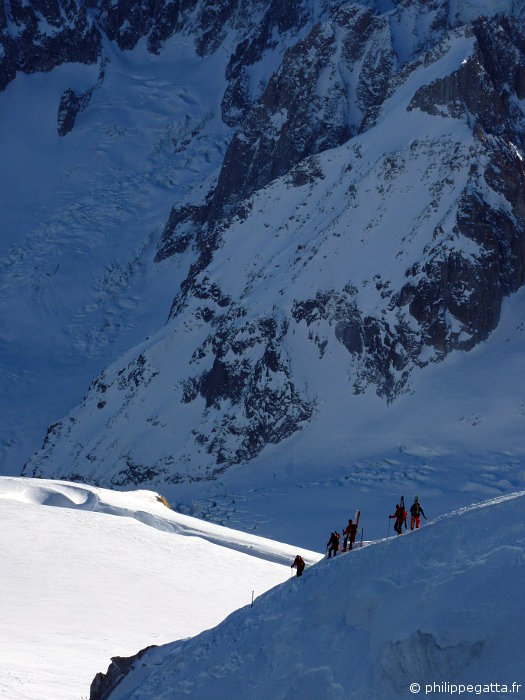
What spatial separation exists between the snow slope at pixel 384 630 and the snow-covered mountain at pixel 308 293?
48.0 metres

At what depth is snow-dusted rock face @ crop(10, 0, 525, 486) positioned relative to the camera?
84.0m

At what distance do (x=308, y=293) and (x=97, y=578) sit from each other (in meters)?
46.1

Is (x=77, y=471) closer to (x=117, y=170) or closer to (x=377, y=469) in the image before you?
(x=377, y=469)

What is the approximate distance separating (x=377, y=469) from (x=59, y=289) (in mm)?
49838

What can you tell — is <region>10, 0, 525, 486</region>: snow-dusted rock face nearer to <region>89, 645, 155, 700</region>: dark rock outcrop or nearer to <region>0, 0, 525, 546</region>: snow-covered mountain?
<region>0, 0, 525, 546</region>: snow-covered mountain


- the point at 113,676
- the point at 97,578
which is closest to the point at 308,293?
the point at 97,578

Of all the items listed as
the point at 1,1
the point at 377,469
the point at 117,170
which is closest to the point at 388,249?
the point at 377,469

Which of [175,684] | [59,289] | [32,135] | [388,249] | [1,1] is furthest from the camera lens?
[1,1]

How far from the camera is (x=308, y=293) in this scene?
282 ft

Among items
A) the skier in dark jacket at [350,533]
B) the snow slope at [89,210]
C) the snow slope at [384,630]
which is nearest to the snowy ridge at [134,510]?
the skier in dark jacket at [350,533]

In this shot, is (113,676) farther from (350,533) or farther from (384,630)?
(384,630)

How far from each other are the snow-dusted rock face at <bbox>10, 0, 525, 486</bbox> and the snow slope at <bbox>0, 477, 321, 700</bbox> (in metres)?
28.3

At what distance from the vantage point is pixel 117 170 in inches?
5182

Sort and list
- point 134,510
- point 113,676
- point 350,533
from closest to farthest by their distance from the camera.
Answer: point 113,676 < point 350,533 < point 134,510
